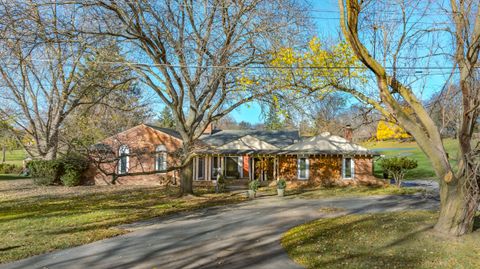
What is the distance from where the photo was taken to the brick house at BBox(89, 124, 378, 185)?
25.2 m

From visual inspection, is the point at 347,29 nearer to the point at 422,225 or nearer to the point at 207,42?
the point at 422,225

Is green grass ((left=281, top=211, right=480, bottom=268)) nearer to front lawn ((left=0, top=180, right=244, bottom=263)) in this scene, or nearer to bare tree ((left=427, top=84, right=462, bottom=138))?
bare tree ((left=427, top=84, right=462, bottom=138))

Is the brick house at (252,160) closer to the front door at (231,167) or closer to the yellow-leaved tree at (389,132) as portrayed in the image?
the front door at (231,167)

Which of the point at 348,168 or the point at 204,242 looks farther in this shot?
the point at 348,168

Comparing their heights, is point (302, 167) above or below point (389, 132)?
below

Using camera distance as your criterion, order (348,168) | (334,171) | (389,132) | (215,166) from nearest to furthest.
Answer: (389,132), (334,171), (348,168), (215,166)

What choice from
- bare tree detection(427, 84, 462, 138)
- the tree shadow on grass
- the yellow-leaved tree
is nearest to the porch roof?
the yellow-leaved tree

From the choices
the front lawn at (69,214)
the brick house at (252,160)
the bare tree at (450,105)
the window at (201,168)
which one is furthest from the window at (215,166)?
the bare tree at (450,105)

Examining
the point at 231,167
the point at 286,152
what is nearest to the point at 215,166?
the point at 231,167

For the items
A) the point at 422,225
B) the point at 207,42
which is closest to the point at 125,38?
the point at 207,42

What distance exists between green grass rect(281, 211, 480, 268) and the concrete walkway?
0.58 m

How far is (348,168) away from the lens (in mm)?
25484

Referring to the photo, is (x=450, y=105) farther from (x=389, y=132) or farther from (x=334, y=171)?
(x=334, y=171)

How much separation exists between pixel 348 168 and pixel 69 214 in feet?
58.6
